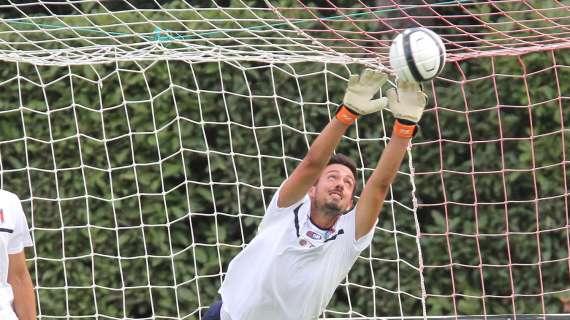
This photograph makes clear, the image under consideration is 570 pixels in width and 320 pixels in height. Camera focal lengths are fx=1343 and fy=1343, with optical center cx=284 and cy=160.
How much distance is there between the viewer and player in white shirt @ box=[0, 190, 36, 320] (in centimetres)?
548

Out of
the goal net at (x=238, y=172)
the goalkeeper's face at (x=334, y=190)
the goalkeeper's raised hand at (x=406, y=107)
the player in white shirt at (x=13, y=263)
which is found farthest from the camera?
the goal net at (x=238, y=172)

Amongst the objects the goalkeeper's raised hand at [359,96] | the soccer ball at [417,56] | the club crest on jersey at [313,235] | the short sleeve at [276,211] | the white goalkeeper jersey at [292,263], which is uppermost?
the soccer ball at [417,56]

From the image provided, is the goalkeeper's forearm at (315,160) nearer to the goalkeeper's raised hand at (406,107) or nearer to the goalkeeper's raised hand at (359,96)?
the goalkeeper's raised hand at (359,96)

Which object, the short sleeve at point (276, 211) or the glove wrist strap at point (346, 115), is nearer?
the glove wrist strap at point (346, 115)

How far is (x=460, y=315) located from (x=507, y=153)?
0.95 meters

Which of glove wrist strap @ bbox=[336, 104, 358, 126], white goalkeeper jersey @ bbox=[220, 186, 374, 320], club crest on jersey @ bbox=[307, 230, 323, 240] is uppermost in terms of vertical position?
glove wrist strap @ bbox=[336, 104, 358, 126]

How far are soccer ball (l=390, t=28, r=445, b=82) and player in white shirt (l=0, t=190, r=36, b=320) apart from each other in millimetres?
1719

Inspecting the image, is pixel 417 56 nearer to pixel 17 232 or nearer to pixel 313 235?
Answer: pixel 313 235

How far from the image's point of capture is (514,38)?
6.49 m

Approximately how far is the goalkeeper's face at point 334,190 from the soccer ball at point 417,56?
593 mm

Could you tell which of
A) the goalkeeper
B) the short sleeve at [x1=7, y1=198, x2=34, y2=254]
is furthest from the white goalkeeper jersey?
the short sleeve at [x1=7, y1=198, x2=34, y2=254]

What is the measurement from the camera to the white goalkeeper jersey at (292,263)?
215 inches

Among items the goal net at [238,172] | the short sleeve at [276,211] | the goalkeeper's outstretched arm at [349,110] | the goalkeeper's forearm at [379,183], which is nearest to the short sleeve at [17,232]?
the short sleeve at [276,211]

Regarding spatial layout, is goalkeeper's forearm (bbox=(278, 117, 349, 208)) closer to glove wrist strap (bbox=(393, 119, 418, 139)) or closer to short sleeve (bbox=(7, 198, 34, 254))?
glove wrist strap (bbox=(393, 119, 418, 139))
